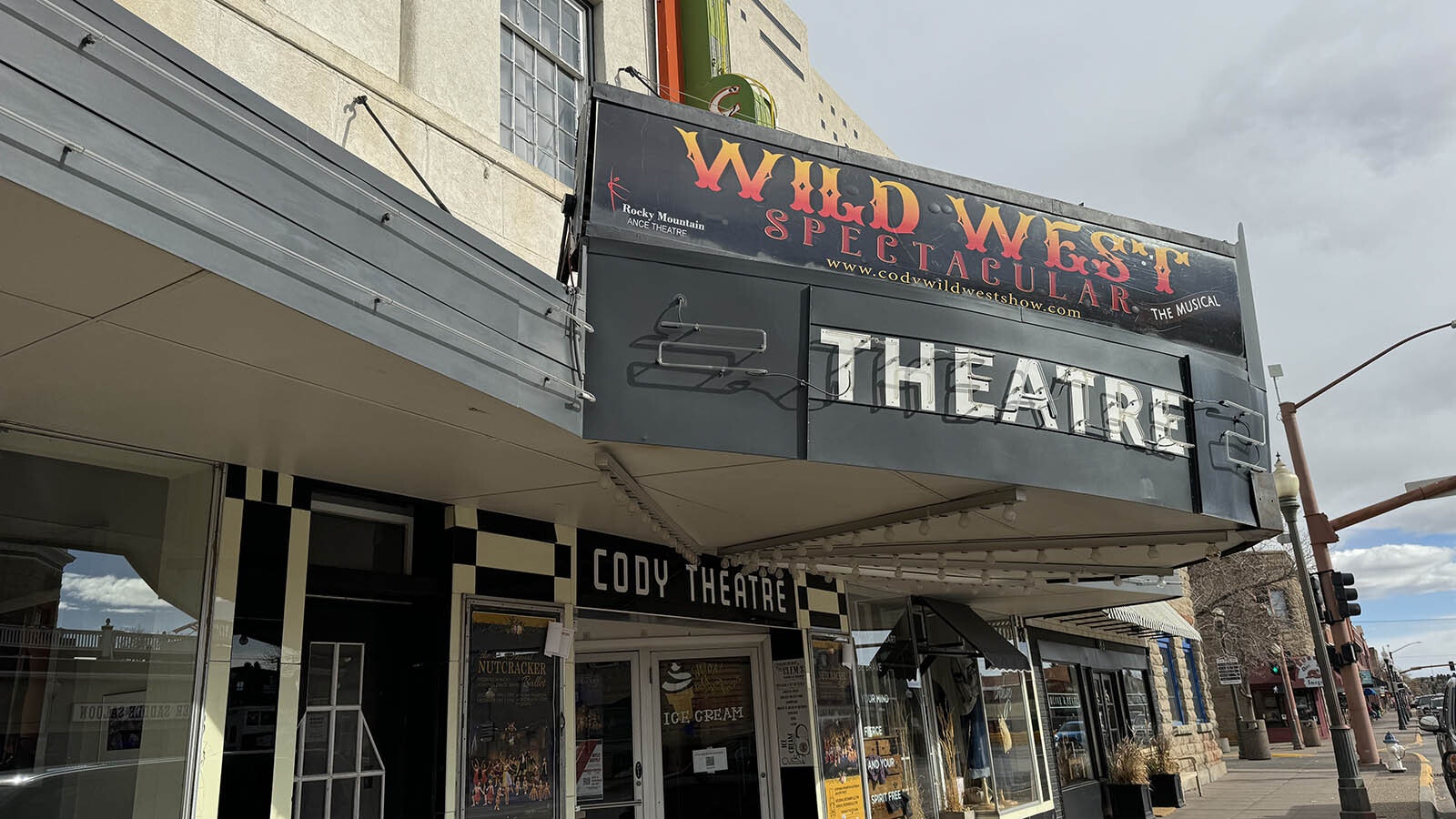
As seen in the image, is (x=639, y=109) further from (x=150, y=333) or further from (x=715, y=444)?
(x=150, y=333)

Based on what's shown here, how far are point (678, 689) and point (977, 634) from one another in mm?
4509

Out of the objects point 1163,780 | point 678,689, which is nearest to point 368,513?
point 678,689

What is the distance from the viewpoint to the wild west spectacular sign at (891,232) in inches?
252

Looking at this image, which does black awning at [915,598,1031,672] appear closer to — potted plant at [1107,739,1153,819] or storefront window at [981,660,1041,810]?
storefront window at [981,660,1041,810]

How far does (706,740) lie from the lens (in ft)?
33.4

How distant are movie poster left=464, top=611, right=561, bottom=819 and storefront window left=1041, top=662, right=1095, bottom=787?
11358 mm

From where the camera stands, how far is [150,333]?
163 inches

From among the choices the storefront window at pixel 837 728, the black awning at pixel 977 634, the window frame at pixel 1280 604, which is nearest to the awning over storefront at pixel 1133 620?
the black awning at pixel 977 634

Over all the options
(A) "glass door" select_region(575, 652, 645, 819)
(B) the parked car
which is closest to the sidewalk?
(B) the parked car

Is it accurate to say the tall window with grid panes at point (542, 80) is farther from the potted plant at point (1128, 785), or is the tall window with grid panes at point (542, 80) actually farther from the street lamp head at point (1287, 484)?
the potted plant at point (1128, 785)

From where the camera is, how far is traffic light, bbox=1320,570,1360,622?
16.5 metres

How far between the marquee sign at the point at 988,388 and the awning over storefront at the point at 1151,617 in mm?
9542

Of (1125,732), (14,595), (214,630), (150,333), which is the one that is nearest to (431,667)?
(214,630)

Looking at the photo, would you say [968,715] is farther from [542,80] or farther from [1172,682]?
[1172,682]
